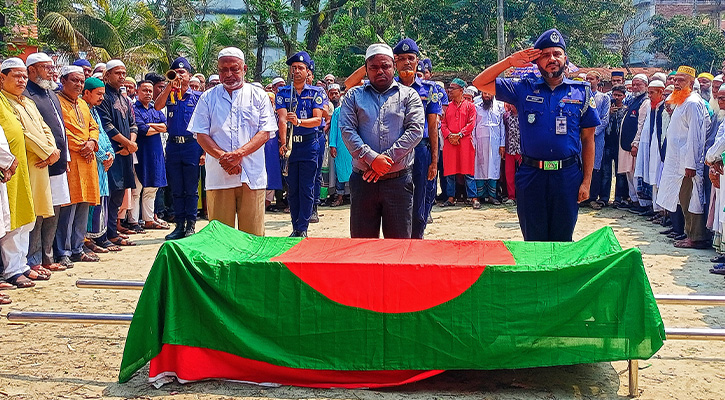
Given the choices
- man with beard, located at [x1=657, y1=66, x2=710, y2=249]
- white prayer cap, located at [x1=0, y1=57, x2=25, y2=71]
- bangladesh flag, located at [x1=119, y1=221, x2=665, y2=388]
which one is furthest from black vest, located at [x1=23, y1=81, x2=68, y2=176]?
man with beard, located at [x1=657, y1=66, x2=710, y2=249]

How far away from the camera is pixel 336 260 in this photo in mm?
4359

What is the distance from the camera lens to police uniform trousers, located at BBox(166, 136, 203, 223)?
920cm

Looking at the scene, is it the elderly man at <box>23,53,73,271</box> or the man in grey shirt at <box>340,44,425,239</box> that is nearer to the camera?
the man in grey shirt at <box>340,44,425,239</box>

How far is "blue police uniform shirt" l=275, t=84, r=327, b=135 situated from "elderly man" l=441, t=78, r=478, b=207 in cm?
368

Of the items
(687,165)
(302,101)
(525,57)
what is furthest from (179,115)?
(687,165)

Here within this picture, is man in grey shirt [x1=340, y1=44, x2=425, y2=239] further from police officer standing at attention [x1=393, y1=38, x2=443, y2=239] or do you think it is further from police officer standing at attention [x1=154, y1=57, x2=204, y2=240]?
police officer standing at attention [x1=154, y1=57, x2=204, y2=240]

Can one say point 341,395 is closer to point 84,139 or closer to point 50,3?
point 84,139

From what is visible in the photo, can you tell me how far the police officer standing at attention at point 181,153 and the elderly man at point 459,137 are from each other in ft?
14.4

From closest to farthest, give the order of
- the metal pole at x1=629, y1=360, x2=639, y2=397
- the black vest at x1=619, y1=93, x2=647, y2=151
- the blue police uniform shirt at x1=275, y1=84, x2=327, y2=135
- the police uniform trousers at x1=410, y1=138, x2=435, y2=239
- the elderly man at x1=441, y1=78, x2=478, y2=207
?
the metal pole at x1=629, y1=360, x2=639, y2=397 → the police uniform trousers at x1=410, y1=138, x2=435, y2=239 → the blue police uniform shirt at x1=275, y1=84, x2=327, y2=135 → the black vest at x1=619, y1=93, x2=647, y2=151 → the elderly man at x1=441, y1=78, x2=478, y2=207

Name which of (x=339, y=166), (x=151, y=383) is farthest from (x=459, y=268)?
(x=339, y=166)

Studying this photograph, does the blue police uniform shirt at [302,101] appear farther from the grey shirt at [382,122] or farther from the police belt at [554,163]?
the police belt at [554,163]

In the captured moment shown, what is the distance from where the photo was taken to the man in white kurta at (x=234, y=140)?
20.8 feet

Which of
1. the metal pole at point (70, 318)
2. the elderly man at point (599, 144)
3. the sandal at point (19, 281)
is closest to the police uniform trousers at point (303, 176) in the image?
the sandal at point (19, 281)

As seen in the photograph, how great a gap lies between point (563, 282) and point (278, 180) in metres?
7.50
